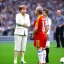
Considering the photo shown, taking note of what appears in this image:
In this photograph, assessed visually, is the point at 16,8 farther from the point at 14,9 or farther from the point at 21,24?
the point at 21,24

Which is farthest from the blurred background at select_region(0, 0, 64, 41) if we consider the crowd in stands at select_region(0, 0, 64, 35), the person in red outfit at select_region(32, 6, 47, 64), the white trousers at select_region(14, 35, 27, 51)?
the person in red outfit at select_region(32, 6, 47, 64)

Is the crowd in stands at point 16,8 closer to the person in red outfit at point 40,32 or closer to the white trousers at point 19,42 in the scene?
the white trousers at point 19,42

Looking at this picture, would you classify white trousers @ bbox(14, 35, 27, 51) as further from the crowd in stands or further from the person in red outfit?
the crowd in stands

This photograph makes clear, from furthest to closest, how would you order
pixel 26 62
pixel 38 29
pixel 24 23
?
pixel 26 62
pixel 24 23
pixel 38 29

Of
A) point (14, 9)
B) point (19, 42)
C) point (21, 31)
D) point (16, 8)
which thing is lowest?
point (19, 42)

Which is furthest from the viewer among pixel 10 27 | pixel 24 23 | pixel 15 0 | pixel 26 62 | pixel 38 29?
pixel 15 0

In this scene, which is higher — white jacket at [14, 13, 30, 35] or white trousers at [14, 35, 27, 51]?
white jacket at [14, 13, 30, 35]

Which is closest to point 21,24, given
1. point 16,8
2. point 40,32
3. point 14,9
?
point 40,32

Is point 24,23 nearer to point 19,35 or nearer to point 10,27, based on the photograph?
point 19,35

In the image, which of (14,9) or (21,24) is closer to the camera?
(21,24)

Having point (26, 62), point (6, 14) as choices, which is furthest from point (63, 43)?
point (6, 14)

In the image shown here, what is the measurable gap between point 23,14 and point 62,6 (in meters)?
25.9

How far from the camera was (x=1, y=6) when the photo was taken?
35.7 m

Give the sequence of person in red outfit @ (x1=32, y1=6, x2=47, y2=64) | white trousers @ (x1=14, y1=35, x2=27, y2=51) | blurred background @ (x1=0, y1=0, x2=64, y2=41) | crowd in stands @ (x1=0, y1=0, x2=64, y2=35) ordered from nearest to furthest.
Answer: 1. person in red outfit @ (x1=32, y1=6, x2=47, y2=64)
2. white trousers @ (x1=14, y1=35, x2=27, y2=51)
3. blurred background @ (x1=0, y1=0, x2=64, y2=41)
4. crowd in stands @ (x1=0, y1=0, x2=64, y2=35)
